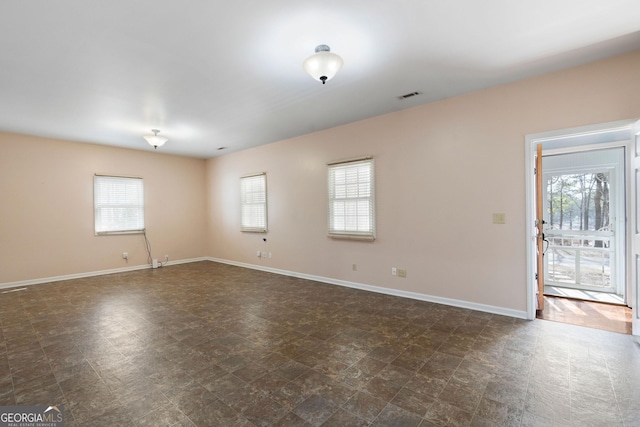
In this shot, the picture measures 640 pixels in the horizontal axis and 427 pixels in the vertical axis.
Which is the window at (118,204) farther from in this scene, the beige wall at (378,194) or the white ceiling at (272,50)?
the white ceiling at (272,50)

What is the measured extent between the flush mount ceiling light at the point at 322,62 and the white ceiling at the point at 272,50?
4.0 inches

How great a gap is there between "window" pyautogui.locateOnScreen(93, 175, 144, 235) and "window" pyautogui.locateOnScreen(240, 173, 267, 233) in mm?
2375

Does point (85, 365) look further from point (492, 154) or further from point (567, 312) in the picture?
point (567, 312)

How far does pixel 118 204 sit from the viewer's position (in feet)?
20.7

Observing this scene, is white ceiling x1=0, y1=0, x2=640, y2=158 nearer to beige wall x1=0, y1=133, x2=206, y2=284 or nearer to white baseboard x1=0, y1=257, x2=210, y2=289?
beige wall x1=0, y1=133, x2=206, y2=284

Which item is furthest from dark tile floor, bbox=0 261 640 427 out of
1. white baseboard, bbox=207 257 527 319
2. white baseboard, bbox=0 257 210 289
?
white baseboard, bbox=0 257 210 289

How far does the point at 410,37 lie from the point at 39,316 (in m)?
5.36

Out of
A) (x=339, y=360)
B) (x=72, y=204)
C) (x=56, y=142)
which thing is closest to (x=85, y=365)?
(x=339, y=360)

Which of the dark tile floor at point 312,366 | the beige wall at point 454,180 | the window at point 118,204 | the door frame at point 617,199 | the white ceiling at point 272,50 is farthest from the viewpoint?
the window at point 118,204

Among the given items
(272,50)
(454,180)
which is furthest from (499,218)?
(272,50)

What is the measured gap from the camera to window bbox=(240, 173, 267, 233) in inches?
249

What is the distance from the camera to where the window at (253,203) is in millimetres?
6328

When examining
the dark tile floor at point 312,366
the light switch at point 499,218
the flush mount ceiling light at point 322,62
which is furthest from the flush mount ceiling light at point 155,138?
the light switch at point 499,218

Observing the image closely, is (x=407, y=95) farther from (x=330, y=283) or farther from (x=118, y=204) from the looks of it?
(x=118, y=204)
